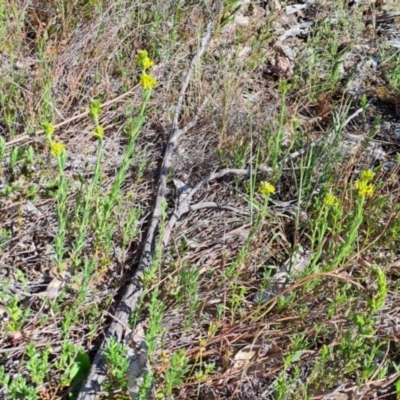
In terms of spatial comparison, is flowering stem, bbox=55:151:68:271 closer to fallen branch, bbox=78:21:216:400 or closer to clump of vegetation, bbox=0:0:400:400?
clump of vegetation, bbox=0:0:400:400

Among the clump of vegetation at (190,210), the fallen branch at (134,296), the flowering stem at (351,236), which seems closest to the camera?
the fallen branch at (134,296)

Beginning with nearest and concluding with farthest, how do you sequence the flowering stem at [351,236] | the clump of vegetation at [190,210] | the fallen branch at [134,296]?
1. the fallen branch at [134,296]
2. the clump of vegetation at [190,210]
3. the flowering stem at [351,236]

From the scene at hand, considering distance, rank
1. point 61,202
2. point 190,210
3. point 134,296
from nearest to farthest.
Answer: point 61,202 → point 134,296 → point 190,210

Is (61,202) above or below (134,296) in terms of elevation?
above

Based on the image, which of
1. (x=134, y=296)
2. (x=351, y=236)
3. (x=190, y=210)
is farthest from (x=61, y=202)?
(x=351, y=236)

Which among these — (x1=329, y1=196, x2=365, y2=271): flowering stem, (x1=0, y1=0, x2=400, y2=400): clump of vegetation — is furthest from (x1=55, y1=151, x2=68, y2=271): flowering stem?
(x1=329, y1=196, x2=365, y2=271): flowering stem

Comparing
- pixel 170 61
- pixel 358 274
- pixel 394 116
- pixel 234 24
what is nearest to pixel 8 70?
pixel 170 61

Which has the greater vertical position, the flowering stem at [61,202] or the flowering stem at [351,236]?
the flowering stem at [61,202]

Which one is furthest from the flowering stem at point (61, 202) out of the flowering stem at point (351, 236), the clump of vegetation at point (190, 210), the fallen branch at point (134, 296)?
the flowering stem at point (351, 236)

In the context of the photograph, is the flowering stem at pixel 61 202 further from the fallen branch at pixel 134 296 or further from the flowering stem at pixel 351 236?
the flowering stem at pixel 351 236

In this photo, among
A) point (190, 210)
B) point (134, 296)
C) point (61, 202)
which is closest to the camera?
point (61, 202)

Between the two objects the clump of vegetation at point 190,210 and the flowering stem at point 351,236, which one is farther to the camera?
the flowering stem at point 351,236

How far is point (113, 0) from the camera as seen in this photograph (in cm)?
345

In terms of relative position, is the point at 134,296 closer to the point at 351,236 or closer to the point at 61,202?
the point at 61,202
